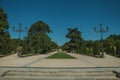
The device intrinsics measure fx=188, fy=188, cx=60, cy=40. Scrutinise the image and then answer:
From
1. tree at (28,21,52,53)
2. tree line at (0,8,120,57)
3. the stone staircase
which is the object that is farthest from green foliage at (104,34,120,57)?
the stone staircase

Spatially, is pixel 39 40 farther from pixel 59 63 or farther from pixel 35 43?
pixel 59 63

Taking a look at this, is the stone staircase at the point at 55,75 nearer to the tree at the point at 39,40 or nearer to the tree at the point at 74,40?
the tree at the point at 39,40

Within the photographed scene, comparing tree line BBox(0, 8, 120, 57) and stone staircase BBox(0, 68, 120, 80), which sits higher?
tree line BBox(0, 8, 120, 57)

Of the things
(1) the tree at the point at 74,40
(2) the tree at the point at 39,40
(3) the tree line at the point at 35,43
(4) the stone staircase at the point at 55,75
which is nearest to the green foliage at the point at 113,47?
(3) the tree line at the point at 35,43

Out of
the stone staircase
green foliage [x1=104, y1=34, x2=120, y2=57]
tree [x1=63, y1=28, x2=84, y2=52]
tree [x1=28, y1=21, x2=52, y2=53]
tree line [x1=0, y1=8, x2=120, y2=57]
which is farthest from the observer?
tree [x1=63, y1=28, x2=84, y2=52]

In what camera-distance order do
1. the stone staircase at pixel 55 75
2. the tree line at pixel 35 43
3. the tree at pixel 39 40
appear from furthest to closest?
the tree at pixel 39 40
the tree line at pixel 35 43
the stone staircase at pixel 55 75

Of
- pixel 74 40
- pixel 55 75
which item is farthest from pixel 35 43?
pixel 55 75

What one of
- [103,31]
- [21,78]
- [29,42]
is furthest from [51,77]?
[29,42]

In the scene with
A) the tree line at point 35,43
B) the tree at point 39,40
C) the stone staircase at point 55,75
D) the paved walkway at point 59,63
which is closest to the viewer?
the stone staircase at point 55,75

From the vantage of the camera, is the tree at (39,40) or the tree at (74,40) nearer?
the tree at (39,40)

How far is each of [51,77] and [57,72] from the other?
2.12 ft

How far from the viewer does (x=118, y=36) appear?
131500mm

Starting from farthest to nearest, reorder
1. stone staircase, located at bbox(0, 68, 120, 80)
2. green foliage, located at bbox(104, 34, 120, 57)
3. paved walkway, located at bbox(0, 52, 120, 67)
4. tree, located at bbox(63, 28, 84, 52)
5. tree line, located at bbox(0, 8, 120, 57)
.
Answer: tree, located at bbox(63, 28, 84, 52) < green foliage, located at bbox(104, 34, 120, 57) < tree line, located at bbox(0, 8, 120, 57) < paved walkway, located at bbox(0, 52, 120, 67) < stone staircase, located at bbox(0, 68, 120, 80)

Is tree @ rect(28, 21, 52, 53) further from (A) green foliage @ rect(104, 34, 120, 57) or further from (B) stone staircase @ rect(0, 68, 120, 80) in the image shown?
(B) stone staircase @ rect(0, 68, 120, 80)
